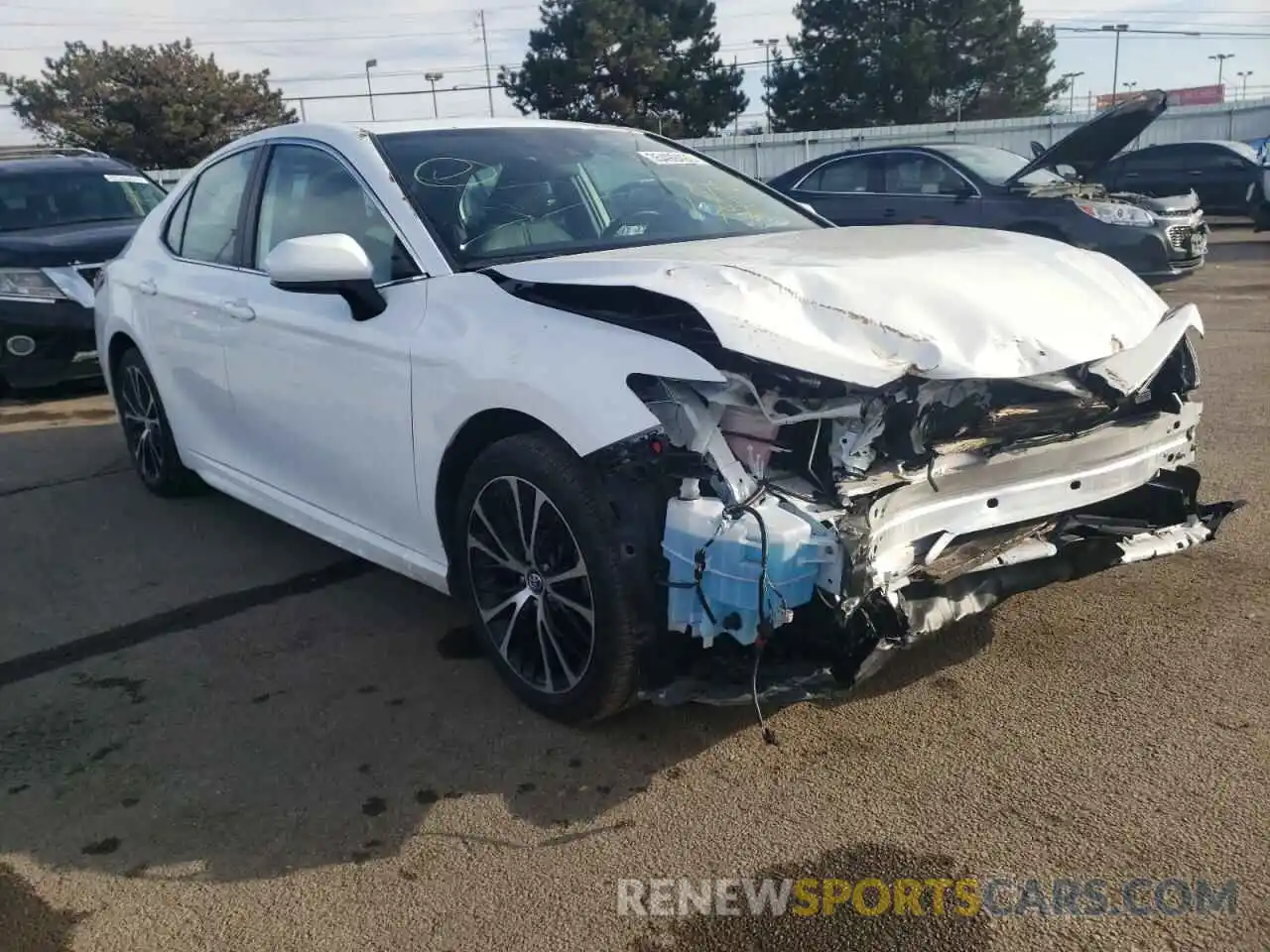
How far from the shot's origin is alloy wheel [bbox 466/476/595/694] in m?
2.97

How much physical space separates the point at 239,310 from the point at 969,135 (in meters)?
31.1

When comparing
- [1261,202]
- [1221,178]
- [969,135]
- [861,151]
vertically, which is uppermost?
[969,135]

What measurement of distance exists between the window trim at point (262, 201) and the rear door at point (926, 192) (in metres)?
7.97

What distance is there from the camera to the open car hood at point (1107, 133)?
248 inches

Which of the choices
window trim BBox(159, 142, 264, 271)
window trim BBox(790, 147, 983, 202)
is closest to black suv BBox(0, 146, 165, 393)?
window trim BBox(159, 142, 264, 271)

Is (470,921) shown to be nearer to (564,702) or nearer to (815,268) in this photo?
(564,702)

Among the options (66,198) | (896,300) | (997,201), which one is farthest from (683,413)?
(997,201)

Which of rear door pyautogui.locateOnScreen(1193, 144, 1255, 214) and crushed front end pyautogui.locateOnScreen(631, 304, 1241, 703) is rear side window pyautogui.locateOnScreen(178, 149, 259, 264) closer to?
crushed front end pyautogui.locateOnScreen(631, 304, 1241, 703)

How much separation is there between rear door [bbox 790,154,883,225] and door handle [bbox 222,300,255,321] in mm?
8613

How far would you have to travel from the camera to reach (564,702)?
3.08 meters

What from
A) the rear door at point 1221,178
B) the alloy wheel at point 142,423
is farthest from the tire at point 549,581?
the rear door at point 1221,178

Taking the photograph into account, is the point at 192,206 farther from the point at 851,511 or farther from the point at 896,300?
the point at 851,511

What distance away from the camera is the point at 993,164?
11688 mm

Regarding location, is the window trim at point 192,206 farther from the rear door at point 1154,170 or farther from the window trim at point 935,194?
the rear door at point 1154,170
